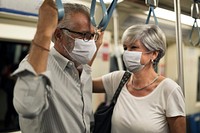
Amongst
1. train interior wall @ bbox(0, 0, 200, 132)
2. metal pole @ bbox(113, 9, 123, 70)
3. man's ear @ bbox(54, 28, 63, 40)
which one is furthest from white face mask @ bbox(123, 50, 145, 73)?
metal pole @ bbox(113, 9, 123, 70)

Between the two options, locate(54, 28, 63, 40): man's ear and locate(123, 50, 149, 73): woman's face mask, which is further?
locate(123, 50, 149, 73): woman's face mask

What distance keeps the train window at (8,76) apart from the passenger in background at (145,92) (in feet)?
2.79

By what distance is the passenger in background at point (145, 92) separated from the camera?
1.24 meters

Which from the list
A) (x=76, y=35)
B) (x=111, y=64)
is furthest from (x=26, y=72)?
(x=111, y=64)

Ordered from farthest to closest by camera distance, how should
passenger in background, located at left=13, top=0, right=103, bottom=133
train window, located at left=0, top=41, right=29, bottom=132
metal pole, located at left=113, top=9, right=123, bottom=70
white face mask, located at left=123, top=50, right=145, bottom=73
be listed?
1. metal pole, located at left=113, top=9, right=123, bottom=70
2. train window, located at left=0, top=41, right=29, bottom=132
3. white face mask, located at left=123, top=50, right=145, bottom=73
4. passenger in background, located at left=13, top=0, right=103, bottom=133

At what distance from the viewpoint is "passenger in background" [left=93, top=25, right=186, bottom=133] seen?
48.7 inches

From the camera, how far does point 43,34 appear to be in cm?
69

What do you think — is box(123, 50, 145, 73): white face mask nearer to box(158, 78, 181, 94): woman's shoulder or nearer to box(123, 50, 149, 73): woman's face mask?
box(123, 50, 149, 73): woman's face mask

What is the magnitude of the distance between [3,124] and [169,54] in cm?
319

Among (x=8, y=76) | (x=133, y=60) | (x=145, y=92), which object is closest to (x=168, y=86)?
(x=145, y=92)

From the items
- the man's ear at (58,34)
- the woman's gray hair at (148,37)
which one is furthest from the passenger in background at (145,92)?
the man's ear at (58,34)

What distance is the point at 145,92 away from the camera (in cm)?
137

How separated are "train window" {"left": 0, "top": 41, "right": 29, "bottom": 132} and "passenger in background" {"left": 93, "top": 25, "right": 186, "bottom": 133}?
849 millimetres

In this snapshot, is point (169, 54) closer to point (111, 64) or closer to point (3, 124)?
point (111, 64)
